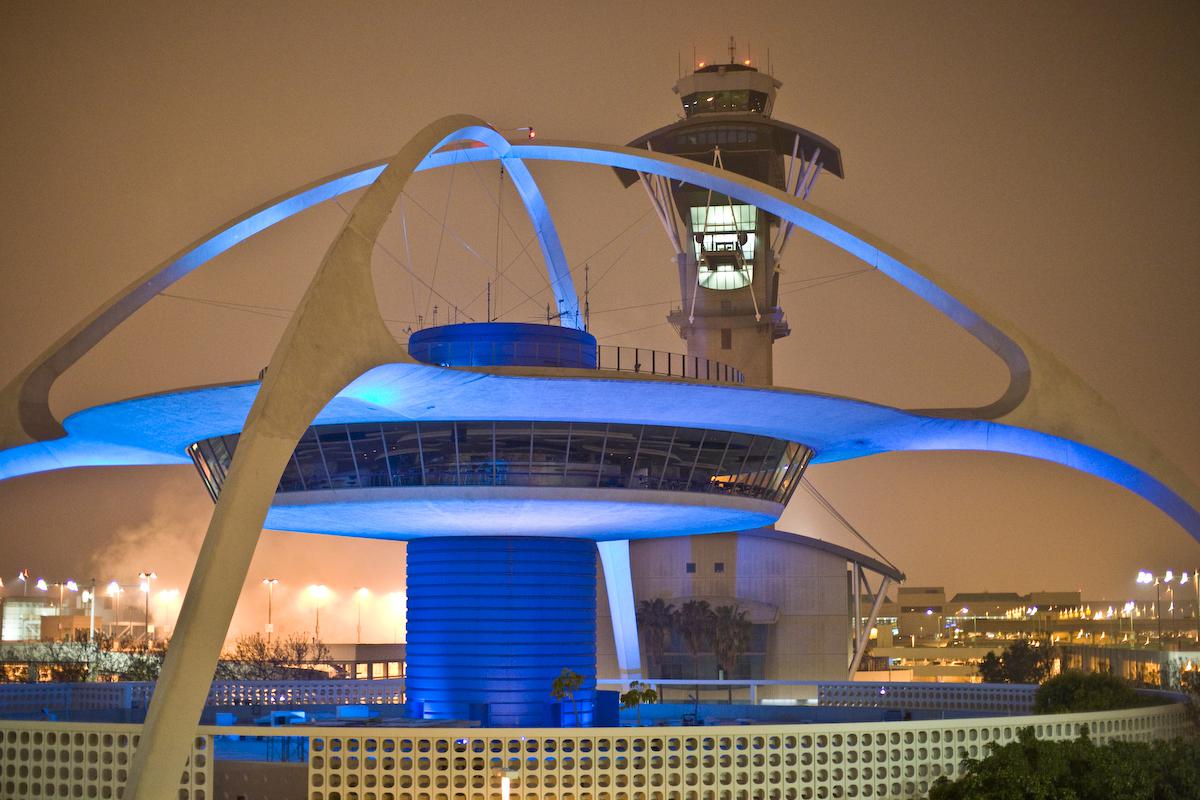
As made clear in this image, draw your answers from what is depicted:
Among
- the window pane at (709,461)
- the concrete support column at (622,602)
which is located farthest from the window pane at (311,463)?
the concrete support column at (622,602)

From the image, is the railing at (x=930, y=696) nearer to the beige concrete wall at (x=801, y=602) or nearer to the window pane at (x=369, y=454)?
the window pane at (x=369, y=454)

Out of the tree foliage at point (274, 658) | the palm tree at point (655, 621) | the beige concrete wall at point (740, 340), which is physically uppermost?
the beige concrete wall at point (740, 340)

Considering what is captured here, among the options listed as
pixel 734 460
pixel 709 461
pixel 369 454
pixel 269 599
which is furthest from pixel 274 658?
pixel 709 461

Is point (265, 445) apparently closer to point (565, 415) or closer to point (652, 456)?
point (565, 415)

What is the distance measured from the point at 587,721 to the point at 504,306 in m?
60.4

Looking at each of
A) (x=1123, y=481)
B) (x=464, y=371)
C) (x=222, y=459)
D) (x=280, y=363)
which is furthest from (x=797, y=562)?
(x=280, y=363)

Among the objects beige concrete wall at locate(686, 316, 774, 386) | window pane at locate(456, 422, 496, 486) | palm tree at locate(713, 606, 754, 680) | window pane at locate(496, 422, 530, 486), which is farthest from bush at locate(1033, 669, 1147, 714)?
beige concrete wall at locate(686, 316, 774, 386)

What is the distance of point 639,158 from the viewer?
1860 inches

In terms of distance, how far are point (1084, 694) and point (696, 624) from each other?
48.4 m

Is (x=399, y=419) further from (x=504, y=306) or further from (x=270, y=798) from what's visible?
(x=504, y=306)

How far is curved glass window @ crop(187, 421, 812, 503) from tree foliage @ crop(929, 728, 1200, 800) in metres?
14.4

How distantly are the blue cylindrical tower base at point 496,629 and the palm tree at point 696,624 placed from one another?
129 ft

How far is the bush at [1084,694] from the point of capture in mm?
36625

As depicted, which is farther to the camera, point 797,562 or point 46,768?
point 797,562
